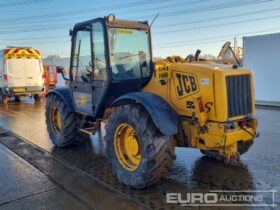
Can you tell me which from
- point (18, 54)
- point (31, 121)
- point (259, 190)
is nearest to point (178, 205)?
point (259, 190)

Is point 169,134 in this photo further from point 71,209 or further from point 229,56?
point 229,56

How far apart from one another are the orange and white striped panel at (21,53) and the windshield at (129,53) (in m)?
10.3

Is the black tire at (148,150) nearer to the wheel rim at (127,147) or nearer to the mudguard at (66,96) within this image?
the wheel rim at (127,147)

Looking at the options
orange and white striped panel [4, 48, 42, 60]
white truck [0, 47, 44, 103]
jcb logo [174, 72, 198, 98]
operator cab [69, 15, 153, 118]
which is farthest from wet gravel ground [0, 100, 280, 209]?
orange and white striped panel [4, 48, 42, 60]

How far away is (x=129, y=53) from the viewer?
15.9 feet

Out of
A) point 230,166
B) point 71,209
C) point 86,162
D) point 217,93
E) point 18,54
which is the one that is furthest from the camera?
point 18,54

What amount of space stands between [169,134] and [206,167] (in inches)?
57.9

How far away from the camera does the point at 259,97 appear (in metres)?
12.4

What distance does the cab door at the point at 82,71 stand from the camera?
512 centimetres

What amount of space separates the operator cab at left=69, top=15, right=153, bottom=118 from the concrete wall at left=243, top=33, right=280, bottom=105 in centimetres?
847

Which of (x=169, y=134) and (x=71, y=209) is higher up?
(x=169, y=134)

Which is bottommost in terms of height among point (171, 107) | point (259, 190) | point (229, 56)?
point (259, 190)

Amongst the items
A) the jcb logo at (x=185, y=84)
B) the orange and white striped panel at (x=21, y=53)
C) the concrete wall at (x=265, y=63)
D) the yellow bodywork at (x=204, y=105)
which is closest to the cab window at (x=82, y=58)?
the yellow bodywork at (x=204, y=105)

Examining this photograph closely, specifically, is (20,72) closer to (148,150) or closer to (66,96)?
(66,96)
